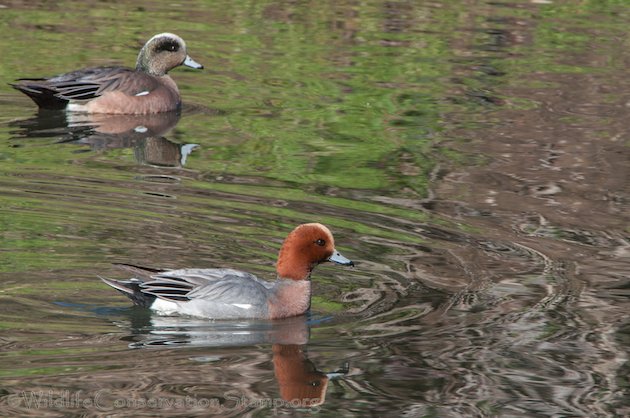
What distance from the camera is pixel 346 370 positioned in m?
7.92

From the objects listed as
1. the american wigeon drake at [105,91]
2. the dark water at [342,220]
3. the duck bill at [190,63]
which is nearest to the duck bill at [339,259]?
the dark water at [342,220]

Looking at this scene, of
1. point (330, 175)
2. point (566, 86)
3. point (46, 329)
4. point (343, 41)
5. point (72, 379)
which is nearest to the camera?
point (72, 379)

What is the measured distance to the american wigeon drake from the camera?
14945 millimetres

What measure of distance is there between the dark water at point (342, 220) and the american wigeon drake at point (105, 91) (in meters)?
0.27

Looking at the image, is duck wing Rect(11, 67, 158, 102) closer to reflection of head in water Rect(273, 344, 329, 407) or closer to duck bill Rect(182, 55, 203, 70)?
duck bill Rect(182, 55, 203, 70)

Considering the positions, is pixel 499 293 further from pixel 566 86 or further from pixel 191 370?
pixel 566 86

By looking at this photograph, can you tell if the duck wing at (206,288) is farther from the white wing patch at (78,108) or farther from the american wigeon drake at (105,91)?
the white wing patch at (78,108)

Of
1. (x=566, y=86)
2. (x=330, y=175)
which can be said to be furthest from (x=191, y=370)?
(x=566, y=86)

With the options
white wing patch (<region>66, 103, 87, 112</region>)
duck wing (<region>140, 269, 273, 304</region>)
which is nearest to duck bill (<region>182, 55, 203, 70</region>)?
white wing patch (<region>66, 103, 87, 112</region>)

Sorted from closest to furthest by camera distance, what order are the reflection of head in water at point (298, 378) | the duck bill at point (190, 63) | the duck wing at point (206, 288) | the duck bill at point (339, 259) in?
the reflection of head in water at point (298, 378), the duck wing at point (206, 288), the duck bill at point (339, 259), the duck bill at point (190, 63)

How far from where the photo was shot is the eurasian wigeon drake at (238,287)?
28.6 ft

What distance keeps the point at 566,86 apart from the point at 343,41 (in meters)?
3.51

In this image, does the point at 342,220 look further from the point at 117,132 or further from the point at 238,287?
the point at 117,132

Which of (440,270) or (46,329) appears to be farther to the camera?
(440,270)
